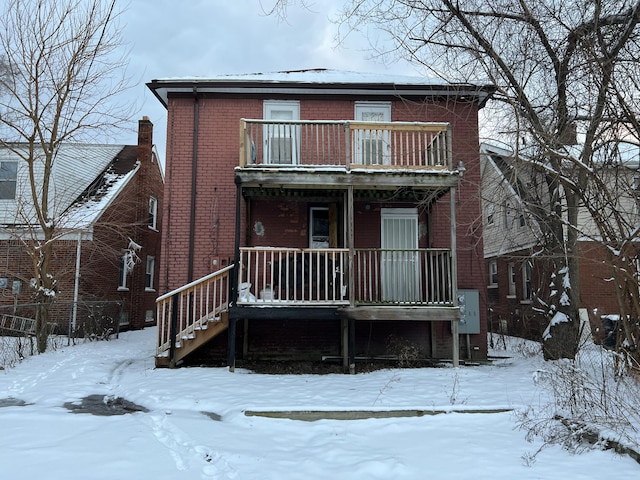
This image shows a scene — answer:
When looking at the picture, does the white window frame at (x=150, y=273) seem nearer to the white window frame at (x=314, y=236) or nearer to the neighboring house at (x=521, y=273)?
the white window frame at (x=314, y=236)

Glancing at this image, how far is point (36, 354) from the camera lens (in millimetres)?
9945

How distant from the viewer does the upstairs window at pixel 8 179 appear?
15.3 metres

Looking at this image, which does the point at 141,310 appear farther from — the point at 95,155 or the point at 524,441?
the point at 524,441

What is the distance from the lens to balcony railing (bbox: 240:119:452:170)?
947 cm

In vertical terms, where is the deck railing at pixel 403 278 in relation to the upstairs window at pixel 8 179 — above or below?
below

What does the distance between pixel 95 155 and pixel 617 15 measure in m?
18.0

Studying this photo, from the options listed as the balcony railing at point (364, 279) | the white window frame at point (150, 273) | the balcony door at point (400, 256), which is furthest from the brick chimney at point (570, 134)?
the white window frame at point (150, 273)

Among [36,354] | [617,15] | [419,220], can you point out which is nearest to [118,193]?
[36,354]

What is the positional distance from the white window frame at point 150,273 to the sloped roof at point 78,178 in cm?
354

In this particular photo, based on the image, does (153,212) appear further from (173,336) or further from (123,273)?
(173,336)

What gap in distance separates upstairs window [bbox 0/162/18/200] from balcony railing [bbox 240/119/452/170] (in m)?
10.0

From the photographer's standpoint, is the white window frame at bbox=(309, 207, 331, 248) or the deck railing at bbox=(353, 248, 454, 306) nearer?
the deck railing at bbox=(353, 248, 454, 306)

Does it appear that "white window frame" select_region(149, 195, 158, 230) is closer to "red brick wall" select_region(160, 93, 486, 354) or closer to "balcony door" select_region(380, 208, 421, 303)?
"red brick wall" select_region(160, 93, 486, 354)

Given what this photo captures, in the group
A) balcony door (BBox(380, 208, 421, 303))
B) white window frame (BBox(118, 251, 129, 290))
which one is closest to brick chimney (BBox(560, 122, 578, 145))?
balcony door (BBox(380, 208, 421, 303))
